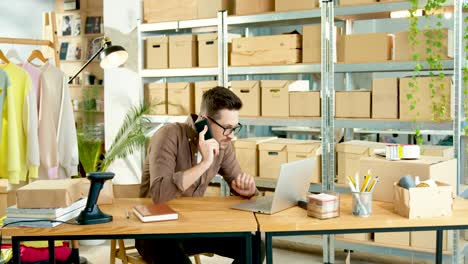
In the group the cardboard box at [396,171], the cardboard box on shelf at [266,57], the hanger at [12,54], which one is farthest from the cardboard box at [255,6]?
the hanger at [12,54]

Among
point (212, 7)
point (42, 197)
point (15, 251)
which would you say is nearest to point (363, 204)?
point (42, 197)

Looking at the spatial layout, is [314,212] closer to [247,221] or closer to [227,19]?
[247,221]

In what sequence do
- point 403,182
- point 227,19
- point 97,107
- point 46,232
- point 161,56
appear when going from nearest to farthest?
point 46,232 < point 403,182 < point 227,19 < point 161,56 < point 97,107

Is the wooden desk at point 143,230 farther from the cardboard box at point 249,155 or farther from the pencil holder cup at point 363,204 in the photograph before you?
the cardboard box at point 249,155

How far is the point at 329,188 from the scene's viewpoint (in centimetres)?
484

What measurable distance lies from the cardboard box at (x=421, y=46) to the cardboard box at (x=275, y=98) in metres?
0.95

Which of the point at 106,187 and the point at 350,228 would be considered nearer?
the point at 350,228

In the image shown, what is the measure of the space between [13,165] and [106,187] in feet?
6.12

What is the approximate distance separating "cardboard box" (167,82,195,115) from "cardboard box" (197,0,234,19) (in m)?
0.66

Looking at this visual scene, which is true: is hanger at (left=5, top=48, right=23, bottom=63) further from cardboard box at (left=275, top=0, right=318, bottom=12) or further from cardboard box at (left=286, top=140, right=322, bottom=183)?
cardboard box at (left=286, top=140, right=322, bottom=183)

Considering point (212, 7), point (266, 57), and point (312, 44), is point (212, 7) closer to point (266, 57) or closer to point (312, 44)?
point (266, 57)

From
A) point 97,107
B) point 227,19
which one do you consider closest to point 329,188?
point 227,19

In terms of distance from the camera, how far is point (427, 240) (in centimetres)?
442

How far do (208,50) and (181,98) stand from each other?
524mm
